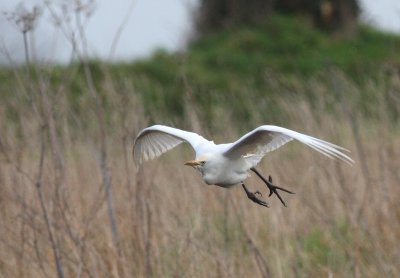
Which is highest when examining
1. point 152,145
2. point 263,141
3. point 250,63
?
point 250,63

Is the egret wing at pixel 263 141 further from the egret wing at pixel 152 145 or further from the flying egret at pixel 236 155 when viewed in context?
the egret wing at pixel 152 145

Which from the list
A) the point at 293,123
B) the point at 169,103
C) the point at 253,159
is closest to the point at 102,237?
the point at 253,159

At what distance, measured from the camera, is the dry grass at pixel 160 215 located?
186 inches

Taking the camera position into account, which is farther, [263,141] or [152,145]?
[152,145]

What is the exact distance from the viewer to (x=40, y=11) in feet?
14.3

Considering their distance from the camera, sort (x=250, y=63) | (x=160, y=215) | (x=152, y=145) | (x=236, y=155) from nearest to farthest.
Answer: (x=236, y=155) → (x=152, y=145) → (x=160, y=215) → (x=250, y=63)

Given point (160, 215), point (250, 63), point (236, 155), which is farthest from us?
point (250, 63)

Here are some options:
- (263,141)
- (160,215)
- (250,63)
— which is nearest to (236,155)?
(263,141)

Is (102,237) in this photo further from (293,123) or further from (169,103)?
(169,103)

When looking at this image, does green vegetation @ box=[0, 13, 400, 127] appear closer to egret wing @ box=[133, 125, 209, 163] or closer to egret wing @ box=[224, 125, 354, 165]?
egret wing @ box=[133, 125, 209, 163]

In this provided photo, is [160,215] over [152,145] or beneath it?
beneath

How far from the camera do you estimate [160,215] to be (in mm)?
5457

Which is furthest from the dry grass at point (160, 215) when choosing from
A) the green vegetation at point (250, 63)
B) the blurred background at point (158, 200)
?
the green vegetation at point (250, 63)

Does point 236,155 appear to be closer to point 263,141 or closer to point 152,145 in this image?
point 263,141
